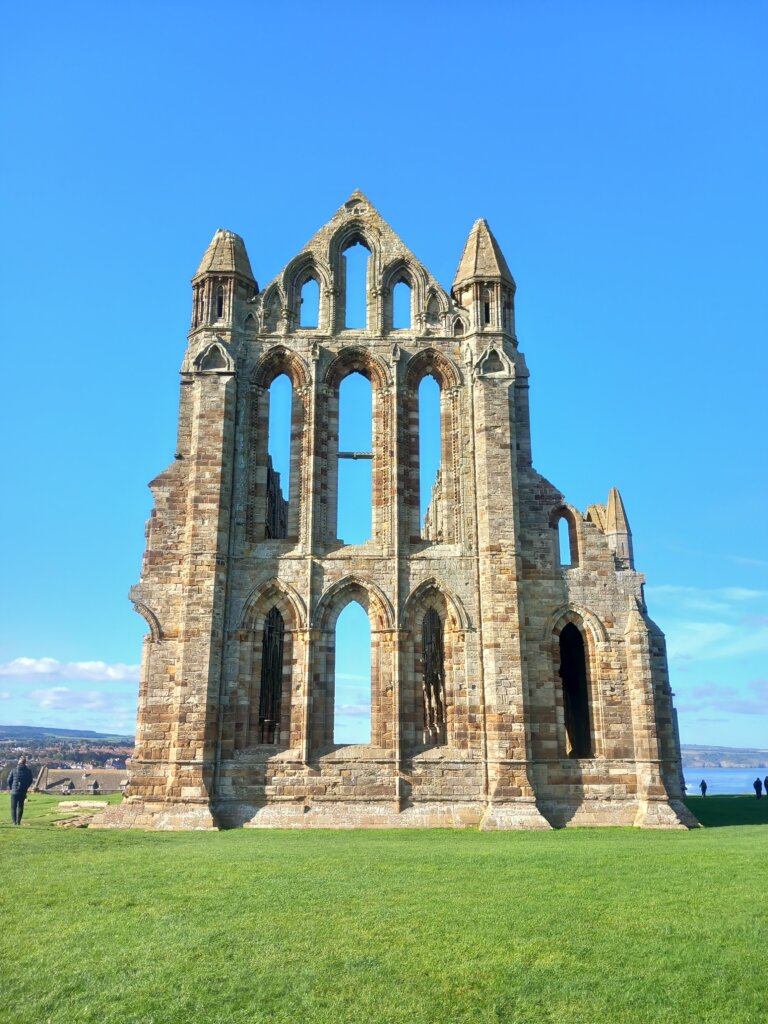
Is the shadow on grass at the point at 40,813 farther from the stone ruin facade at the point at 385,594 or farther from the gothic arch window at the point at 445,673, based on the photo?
the gothic arch window at the point at 445,673

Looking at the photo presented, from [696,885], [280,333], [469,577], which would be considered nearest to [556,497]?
[469,577]

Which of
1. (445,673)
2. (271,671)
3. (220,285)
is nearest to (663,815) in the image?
(445,673)

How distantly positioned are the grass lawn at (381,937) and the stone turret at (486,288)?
15.4 meters

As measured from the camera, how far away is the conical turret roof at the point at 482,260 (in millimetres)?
24828

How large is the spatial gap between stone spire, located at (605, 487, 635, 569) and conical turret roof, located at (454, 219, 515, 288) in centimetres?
735

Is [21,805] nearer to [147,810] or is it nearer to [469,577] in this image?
[147,810]

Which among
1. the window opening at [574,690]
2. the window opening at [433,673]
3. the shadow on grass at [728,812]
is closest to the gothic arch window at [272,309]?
the window opening at [433,673]

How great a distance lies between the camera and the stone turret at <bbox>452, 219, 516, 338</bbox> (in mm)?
24547

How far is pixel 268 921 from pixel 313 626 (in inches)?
490

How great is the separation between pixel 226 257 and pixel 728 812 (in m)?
23.3

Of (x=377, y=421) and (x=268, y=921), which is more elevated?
(x=377, y=421)

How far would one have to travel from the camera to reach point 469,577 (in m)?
22.4

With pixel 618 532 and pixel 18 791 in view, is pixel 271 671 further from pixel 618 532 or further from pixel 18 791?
pixel 618 532

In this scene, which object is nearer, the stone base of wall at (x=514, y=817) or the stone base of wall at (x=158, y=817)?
the stone base of wall at (x=158, y=817)
